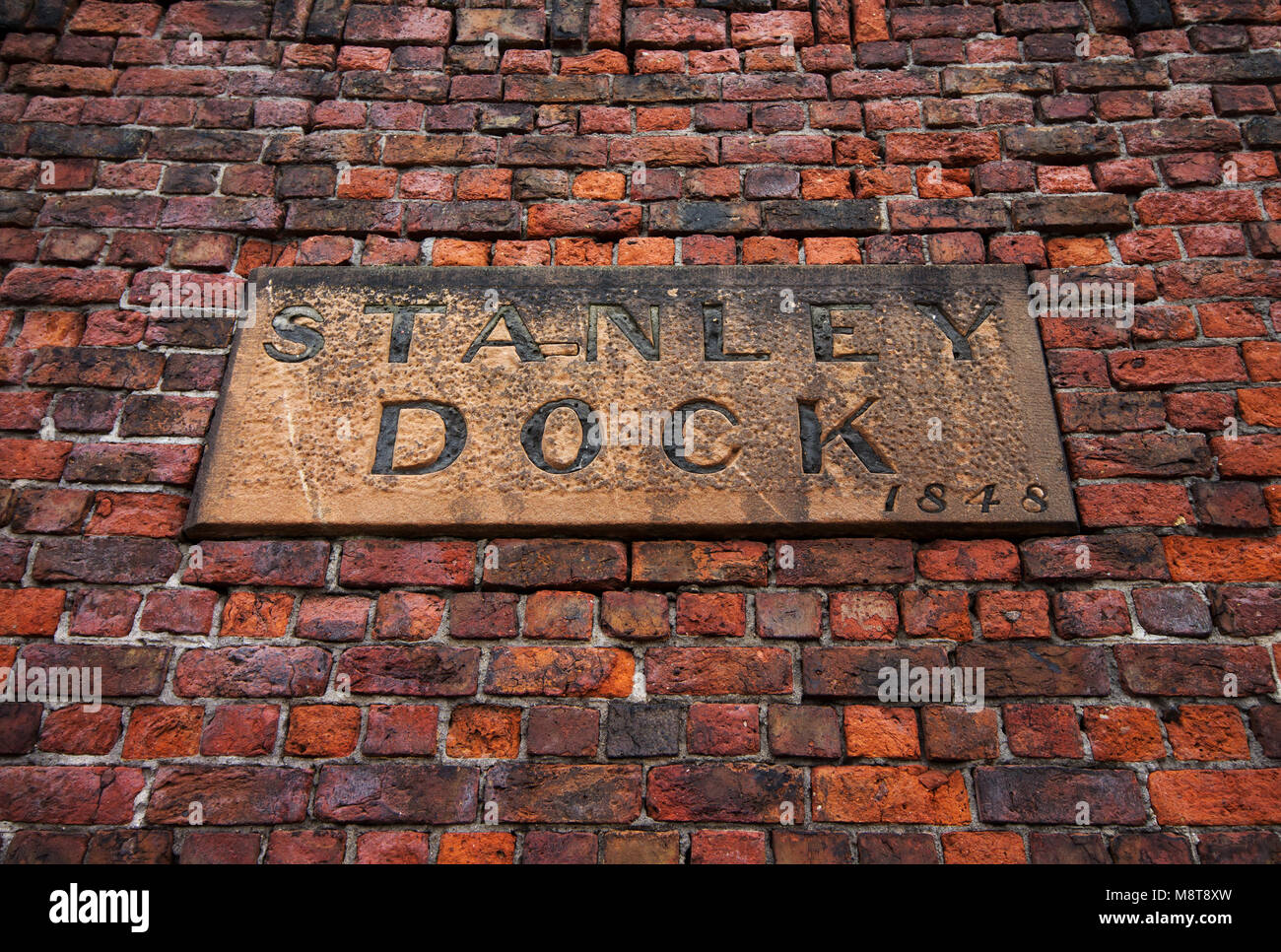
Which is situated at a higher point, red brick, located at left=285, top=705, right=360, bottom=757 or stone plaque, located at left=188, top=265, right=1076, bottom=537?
stone plaque, located at left=188, top=265, right=1076, bottom=537

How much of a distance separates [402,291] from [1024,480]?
4.26ft

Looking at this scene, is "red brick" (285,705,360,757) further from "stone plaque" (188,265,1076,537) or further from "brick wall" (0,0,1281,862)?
"stone plaque" (188,265,1076,537)

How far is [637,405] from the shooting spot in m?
1.48

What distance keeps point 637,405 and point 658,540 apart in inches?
10.6

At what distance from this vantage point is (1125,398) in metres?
1.50

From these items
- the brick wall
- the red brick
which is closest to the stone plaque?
the brick wall

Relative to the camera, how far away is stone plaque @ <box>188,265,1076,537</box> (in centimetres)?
141

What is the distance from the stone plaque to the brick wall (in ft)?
0.23

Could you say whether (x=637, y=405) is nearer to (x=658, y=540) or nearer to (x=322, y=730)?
(x=658, y=540)

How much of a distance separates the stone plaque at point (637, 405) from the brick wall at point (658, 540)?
7 cm

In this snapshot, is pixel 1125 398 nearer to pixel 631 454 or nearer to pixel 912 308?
pixel 912 308

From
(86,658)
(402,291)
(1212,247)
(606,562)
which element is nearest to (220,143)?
(402,291)

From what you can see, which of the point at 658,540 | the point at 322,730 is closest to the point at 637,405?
the point at 658,540

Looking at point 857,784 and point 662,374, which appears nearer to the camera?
point 857,784
